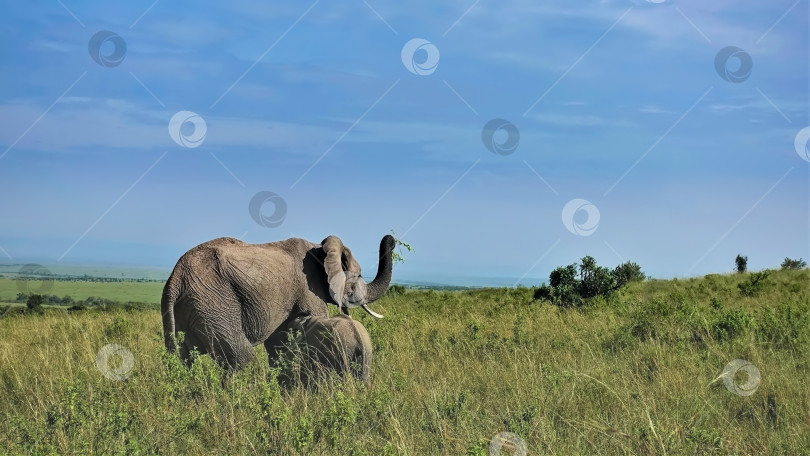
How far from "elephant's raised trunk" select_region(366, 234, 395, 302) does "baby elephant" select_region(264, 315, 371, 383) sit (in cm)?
178

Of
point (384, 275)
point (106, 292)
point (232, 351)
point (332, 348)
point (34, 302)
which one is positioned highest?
point (106, 292)

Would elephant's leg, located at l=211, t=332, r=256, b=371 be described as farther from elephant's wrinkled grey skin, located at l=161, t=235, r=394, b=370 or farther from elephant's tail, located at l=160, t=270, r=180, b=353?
elephant's tail, located at l=160, t=270, r=180, b=353

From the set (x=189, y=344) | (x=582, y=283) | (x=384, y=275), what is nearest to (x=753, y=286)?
(x=582, y=283)

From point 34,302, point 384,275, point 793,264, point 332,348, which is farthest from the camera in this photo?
point 793,264

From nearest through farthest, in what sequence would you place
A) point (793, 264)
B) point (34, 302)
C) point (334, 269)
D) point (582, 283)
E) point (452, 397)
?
point (452, 397)
point (334, 269)
point (582, 283)
point (34, 302)
point (793, 264)

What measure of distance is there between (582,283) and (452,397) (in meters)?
13.7

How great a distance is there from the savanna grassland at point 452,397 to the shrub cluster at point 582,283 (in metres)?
6.37

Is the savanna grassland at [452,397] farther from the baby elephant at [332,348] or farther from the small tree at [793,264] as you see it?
the small tree at [793,264]

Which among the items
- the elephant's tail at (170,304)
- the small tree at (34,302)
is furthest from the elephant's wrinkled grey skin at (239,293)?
the small tree at (34,302)

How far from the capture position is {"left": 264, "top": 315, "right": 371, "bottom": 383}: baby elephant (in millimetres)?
8789

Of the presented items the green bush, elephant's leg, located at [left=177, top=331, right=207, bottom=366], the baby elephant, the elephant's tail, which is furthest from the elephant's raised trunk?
the green bush

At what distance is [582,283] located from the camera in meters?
20.4

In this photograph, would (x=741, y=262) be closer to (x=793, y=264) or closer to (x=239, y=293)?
(x=793, y=264)

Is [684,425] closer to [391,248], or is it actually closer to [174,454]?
[174,454]
